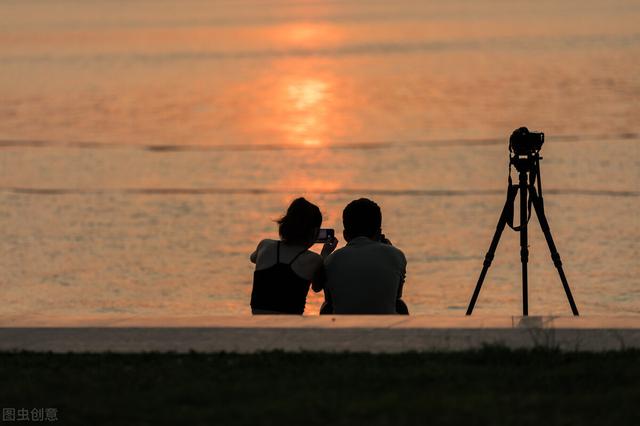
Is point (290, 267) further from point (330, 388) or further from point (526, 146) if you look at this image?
point (330, 388)

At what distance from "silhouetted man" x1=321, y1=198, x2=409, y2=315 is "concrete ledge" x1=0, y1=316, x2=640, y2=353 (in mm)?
236

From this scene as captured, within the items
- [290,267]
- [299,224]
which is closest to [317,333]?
[290,267]

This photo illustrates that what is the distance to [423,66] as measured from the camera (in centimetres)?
4881

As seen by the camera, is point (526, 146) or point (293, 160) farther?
point (293, 160)

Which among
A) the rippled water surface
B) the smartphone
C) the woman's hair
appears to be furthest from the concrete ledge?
the rippled water surface

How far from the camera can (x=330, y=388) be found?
673 cm

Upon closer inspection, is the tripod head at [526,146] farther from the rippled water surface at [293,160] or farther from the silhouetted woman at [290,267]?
the rippled water surface at [293,160]

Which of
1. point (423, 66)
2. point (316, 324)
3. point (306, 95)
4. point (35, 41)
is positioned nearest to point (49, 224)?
point (316, 324)

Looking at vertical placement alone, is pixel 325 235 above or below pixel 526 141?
below

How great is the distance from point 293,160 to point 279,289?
19699mm

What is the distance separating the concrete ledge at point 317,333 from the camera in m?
7.68

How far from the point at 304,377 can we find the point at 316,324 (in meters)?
1.32

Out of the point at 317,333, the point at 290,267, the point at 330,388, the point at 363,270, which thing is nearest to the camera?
the point at 330,388

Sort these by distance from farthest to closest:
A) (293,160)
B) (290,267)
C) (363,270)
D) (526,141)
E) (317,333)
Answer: (293,160), (526,141), (290,267), (363,270), (317,333)
